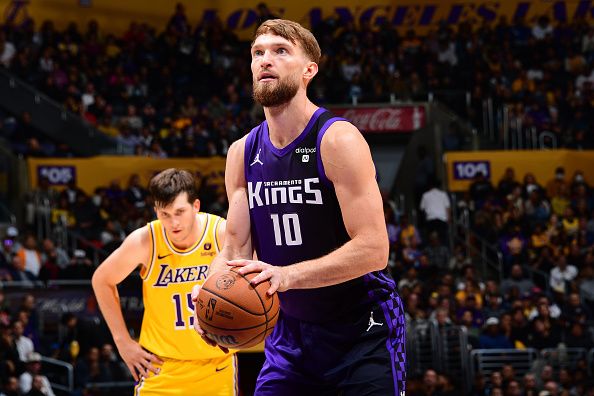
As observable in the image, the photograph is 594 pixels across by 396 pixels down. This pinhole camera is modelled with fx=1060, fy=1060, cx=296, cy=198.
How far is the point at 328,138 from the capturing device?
182 inches

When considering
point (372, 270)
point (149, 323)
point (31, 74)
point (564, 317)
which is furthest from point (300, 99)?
point (31, 74)

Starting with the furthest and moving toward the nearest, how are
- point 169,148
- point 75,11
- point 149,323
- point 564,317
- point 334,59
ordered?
1. point 75,11
2. point 334,59
3. point 169,148
4. point 564,317
5. point 149,323

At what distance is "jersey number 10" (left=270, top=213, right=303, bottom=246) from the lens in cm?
472

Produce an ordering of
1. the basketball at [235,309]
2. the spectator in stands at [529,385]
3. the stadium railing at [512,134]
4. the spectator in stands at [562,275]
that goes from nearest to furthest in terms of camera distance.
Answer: the basketball at [235,309]
the spectator in stands at [529,385]
the spectator in stands at [562,275]
the stadium railing at [512,134]

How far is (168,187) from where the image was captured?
20.6 feet

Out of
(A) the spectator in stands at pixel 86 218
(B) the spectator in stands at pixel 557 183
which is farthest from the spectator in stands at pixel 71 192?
(B) the spectator in stands at pixel 557 183

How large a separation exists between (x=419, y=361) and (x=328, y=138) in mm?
10253

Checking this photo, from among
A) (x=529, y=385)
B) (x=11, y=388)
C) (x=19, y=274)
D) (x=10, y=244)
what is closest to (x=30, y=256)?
(x=10, y=244)

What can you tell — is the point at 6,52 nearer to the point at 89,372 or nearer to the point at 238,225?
the point at 89,372

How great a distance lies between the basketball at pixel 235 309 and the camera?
432 cm

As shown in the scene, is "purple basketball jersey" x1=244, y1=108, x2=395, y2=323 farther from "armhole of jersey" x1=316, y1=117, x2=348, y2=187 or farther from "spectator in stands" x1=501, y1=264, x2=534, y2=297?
"spectator in stands" x1=501, y1=264, x2=534, y2=297

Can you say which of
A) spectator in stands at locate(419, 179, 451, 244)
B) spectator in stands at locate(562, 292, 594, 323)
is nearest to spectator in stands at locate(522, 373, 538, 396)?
spectator in stands at locate(562, 292, 594, 323)

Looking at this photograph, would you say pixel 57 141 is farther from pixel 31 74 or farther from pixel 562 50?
pixel 562 50

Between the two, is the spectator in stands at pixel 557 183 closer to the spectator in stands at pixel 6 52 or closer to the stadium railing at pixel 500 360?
the stadium railing at pixel 500 360
